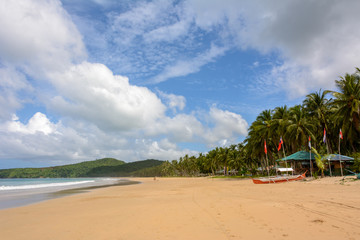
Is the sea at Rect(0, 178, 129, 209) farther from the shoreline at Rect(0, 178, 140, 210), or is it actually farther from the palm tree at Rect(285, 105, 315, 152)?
the palm tree at Rect(285, 105, 315, 152)

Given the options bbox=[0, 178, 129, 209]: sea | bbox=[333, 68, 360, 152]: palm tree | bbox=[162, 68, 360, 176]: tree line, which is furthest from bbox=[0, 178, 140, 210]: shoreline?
bbox=[333, 68, 360, 152]: palm tree

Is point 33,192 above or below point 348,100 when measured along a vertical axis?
below

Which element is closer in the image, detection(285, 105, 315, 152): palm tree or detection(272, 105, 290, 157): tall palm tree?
detection(285, 105, 315, 152): palm tree

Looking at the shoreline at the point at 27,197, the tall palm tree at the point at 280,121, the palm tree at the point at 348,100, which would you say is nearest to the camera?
the shoreline at the point at 27,197

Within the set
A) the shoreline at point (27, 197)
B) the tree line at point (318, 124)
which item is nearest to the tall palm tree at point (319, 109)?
the tree line at point (318, 124)

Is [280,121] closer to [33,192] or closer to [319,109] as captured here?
[319,109]

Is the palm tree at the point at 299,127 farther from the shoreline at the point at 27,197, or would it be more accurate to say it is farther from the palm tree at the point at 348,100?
the shoreline at the point at 27,197

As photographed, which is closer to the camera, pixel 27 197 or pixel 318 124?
pixel 27 197

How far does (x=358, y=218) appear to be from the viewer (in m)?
6.02

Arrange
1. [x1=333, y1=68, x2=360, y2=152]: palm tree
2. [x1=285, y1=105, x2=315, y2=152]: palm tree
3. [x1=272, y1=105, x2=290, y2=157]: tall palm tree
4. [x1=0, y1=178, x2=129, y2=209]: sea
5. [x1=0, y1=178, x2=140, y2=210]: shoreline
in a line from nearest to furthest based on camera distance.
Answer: [x1=0, y1=178, x2=140, y2=210]: shoreline
[x1=0, y1=178, x2=129, y2=209]: sea
[x1=333, y1=68, x2=360, y2=152]: palm tree
[x1=285, y1=105, x2=315, y2=152]: palm tree
[x1=272, y1=105, x2=290, y2=157]: tall palm tree

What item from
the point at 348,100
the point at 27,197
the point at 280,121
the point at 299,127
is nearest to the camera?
the point at 27,197

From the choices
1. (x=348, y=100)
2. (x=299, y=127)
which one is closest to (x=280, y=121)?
(x=299, y=127)

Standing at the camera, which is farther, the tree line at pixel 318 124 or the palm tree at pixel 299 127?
the palm tree at pixel 299 127

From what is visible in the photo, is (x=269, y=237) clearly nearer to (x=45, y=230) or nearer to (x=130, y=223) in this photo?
(x=130, y=223)
